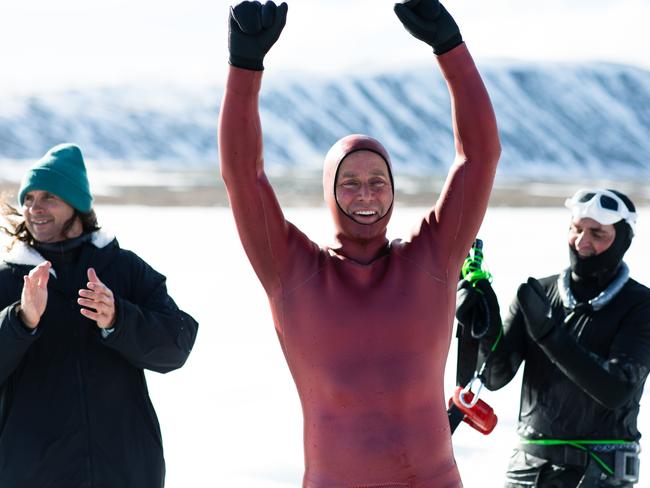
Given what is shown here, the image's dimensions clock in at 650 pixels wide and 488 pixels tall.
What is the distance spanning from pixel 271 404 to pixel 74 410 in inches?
152

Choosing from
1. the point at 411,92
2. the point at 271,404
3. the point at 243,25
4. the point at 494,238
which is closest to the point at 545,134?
the point at 411,92

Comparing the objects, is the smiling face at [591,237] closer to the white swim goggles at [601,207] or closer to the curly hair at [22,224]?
the white swim goggles at [601,207]

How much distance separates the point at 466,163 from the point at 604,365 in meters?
1.10

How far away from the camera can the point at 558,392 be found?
3354 millimetres

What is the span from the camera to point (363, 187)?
7.72ft

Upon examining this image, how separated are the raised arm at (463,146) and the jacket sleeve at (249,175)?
1.13 ft

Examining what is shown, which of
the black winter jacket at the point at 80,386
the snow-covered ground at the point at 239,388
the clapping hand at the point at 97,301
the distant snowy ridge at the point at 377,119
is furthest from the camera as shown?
the distant snowy ridge at the point at 377,119

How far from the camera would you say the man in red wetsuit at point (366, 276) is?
2.28m

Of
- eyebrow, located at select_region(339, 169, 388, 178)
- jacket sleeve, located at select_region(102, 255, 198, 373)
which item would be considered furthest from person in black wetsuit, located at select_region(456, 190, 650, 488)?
eyebrow, located at select_region(339, 169, 388, 178)

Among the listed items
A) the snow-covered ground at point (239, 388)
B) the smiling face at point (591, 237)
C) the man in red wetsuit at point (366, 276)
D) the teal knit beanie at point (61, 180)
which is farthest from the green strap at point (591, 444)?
the teal knit beanie at point (61, 180)

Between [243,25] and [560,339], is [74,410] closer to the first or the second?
[243,25]

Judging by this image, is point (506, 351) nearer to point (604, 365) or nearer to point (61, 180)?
point (604, 365)

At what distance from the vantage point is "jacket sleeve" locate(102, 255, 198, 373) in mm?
2754

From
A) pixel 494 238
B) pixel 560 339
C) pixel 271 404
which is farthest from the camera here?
pixel 494 238
